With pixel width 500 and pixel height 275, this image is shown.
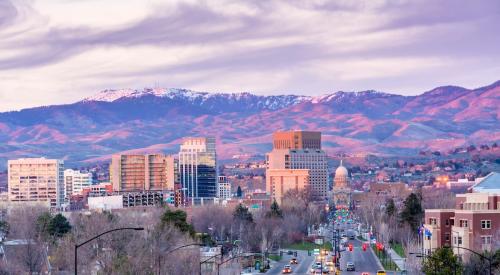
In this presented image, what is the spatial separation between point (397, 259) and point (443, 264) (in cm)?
4952

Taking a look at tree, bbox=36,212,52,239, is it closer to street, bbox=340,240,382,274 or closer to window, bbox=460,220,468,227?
street, bbox=340,240,382,274

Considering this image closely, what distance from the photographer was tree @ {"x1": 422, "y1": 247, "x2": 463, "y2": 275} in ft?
257

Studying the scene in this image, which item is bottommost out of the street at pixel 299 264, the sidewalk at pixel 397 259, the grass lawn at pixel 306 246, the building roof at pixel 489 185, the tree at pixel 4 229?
the street at pixel 299 264

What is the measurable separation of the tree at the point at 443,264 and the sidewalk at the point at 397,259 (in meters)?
31.5

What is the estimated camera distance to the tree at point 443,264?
257ft

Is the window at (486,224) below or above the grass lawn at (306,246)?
above

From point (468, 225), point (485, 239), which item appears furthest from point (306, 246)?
point (485, 239)

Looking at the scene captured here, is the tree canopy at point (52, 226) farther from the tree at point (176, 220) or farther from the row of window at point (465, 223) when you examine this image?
the row of window at point (465, 223)

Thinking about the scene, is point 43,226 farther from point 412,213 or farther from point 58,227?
point 412,213

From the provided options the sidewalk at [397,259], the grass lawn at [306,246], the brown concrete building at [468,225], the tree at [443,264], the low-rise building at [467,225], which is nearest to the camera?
the tree at [443,264]

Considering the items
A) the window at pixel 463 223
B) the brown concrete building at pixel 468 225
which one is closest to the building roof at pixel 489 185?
the brown concrete building at pixel 468 225

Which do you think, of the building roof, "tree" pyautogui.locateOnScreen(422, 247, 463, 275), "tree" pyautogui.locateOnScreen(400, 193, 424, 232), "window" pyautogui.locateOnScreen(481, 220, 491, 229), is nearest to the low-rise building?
"window" pyautogui.locateOnScreen(481, 220, 491, 229)

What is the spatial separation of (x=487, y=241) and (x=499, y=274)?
33.9 m

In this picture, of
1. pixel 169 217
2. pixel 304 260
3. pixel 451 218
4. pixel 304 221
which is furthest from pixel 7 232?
pixel 304 221
